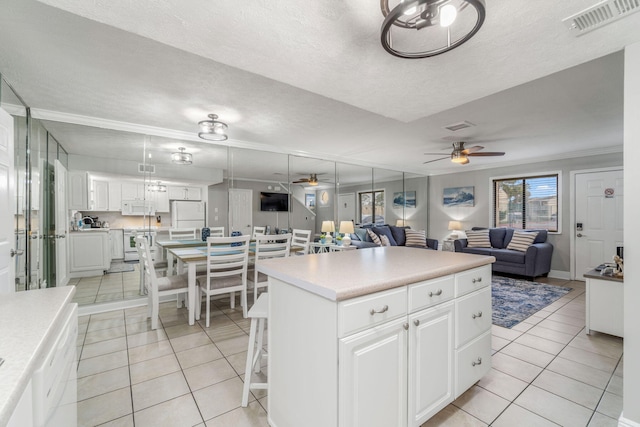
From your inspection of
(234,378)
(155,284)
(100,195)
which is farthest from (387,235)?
(100,195)

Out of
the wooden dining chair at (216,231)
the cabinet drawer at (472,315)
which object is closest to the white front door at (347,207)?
the wooden dining chair at (216,231)

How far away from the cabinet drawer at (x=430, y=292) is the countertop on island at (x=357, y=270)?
0.04 metres

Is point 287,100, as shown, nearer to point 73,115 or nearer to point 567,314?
point 73,115

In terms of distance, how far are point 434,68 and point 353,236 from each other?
5.07 m

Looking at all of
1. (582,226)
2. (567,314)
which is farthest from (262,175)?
(582,226)

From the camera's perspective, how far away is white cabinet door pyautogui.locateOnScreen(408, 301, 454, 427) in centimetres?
144

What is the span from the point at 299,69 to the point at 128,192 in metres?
5.91

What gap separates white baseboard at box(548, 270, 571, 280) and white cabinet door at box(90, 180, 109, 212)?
9.52 meters

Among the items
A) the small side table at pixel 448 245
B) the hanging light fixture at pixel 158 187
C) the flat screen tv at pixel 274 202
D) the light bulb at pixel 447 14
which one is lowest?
the small side table at pixel 448 245

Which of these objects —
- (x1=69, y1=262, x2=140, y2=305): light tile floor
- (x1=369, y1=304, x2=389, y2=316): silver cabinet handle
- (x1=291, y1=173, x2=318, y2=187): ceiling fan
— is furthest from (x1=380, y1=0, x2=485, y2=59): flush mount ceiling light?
(x1=69, y1=262, x2=140, y2=305): light tile floor

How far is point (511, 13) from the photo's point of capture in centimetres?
130

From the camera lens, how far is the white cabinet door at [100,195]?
6062mm

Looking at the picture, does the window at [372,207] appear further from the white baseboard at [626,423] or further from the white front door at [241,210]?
the white baseboard at [626,423]

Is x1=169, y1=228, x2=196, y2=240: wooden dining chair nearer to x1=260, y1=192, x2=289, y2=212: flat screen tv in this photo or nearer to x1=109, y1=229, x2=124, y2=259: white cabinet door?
x1=260, y1=192, x2=289, y2=212: flat screen tv
